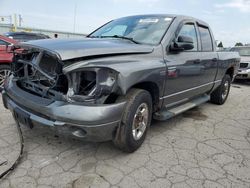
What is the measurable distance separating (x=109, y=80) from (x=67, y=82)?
0.50 metres

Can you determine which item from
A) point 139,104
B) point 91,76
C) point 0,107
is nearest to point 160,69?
point 139,104

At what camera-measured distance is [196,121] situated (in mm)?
4609

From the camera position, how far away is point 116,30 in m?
4.02

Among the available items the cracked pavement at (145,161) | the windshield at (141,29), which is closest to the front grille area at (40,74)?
the cracked pavement at (145,161)

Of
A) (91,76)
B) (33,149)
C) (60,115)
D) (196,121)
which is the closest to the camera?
(60,115)

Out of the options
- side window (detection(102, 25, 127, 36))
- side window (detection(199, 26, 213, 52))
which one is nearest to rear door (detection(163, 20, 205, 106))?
side window (detection(199, 26, 213, 52))

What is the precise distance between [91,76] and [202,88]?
275cm

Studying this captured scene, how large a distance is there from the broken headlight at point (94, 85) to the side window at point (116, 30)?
1424mm

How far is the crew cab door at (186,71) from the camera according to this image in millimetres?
3502

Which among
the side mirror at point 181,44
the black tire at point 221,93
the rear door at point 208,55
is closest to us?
the side mirror at point 181,44

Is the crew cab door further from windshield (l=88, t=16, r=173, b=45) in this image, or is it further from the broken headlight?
the broken headlight

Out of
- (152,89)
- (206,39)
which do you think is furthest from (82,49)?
(206,39)

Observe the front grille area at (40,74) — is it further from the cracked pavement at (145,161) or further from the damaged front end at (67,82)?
the cracked pavement at (145,161)

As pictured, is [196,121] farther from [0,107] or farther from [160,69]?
[0,107]
